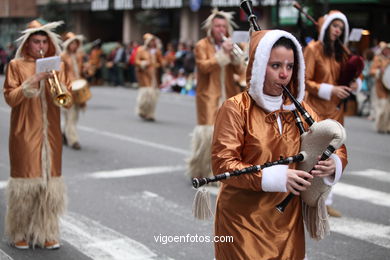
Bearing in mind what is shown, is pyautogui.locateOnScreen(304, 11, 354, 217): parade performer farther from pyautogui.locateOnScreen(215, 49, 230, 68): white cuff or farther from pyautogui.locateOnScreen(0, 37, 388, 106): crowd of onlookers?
pyautogui.locateOnScreen(0, 37, 388, 106): crowd of onlookers

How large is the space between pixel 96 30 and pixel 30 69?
3431 cm

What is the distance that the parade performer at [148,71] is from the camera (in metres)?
14.4

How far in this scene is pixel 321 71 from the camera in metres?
6.71

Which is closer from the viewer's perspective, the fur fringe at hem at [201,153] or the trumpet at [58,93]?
the trumpet at [58,93]

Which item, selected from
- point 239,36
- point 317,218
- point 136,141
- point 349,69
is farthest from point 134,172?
point 317,218

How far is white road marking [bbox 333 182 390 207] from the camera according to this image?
23.9 ft

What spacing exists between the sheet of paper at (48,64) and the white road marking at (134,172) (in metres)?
3.31

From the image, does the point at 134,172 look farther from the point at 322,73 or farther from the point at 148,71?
the point at 148,71

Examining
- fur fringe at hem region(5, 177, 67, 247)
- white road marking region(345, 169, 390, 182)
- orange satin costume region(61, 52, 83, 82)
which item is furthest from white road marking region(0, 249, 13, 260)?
orange satin costume region(61, 52, 83, 82)

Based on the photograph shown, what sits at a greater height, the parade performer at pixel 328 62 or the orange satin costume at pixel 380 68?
the parade performer at pixel 328 62

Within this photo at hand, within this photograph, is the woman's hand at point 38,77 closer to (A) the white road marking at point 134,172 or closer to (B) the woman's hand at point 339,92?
(B) the woman's hand at point 339,92

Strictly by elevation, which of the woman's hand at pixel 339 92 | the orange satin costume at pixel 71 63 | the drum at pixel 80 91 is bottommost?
the drum at pixel 80 91

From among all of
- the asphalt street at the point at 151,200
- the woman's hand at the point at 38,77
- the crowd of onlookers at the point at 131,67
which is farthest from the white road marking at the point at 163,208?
the crowd of onlookers at the point at 131,67

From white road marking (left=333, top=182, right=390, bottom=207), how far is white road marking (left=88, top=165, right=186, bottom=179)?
7.41 ft
